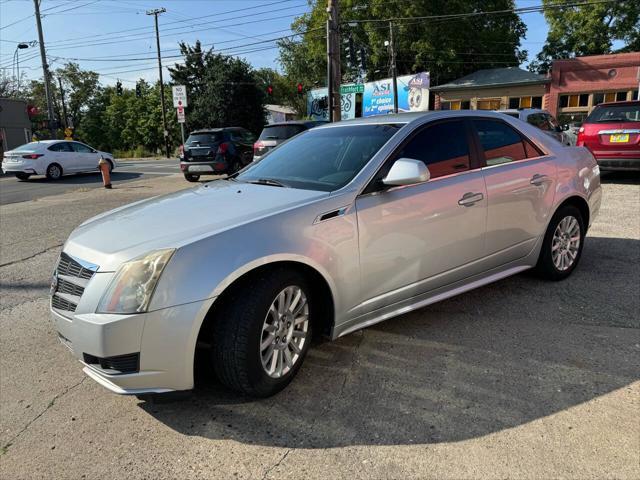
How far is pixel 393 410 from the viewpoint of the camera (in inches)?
108

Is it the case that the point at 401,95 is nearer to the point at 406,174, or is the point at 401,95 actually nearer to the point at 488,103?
the point at 488,103

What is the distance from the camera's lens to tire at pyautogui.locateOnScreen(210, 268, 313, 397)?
260 centimetres

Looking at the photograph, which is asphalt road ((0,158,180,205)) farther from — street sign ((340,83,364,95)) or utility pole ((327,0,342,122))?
street sign ((340,83,364,95))

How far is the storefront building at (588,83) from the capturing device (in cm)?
3216

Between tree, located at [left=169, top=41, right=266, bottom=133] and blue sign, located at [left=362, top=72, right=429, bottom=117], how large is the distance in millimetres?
10519

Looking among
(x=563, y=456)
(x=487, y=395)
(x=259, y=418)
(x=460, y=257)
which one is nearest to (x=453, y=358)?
(x=487, y=395)

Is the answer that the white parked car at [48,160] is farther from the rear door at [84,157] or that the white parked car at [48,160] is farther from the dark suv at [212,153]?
the dark suv at [212,153]

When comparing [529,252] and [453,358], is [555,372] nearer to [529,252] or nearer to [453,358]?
[453,358]

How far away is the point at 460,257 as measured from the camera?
12.1ft

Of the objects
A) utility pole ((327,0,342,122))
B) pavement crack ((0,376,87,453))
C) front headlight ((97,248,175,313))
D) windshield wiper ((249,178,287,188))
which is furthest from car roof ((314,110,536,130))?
utility pole ((327,0,342,122))

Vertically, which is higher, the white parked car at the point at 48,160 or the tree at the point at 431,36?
the tree at the point at 431,36

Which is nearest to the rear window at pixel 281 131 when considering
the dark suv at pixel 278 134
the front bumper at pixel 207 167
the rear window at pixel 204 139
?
the dark suv at pixel 278 134

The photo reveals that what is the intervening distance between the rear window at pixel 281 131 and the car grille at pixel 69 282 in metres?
11.3

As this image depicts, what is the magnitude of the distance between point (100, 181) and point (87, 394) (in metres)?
16.2
